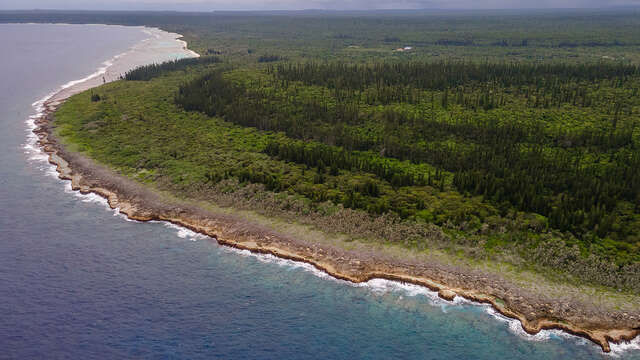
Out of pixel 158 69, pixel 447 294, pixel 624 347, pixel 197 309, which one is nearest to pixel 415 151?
pixel 447 294

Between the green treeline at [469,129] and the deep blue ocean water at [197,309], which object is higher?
the green treeline at [469,129]

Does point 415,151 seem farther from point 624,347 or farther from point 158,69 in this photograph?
point 158,69

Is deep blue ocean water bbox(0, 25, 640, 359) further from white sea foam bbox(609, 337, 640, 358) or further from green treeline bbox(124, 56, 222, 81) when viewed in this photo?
green treeline bbox(124, 56, 222, 81)

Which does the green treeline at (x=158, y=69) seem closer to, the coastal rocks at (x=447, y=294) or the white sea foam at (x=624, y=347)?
the coastal rocks at (x=447, y=294)

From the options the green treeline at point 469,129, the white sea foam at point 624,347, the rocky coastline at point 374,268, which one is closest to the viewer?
the white sea foam at point 624,347

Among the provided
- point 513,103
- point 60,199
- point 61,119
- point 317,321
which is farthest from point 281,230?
point 61,119

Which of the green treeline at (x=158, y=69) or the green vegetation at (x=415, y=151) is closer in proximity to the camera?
the green vegetation at (x=415, y=151)

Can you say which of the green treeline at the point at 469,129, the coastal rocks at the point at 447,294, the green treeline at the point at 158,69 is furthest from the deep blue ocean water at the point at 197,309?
the green treeline at the point at 158,69
